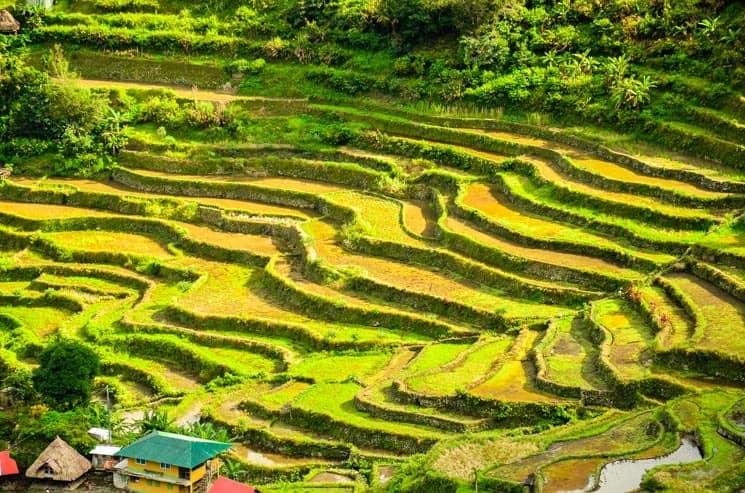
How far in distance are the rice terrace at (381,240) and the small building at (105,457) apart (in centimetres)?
49

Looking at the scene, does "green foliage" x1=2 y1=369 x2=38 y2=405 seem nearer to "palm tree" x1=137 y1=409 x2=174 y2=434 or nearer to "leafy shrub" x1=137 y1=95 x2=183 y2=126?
"palm tree" x1=137 y1=409 x2=174 y2=434

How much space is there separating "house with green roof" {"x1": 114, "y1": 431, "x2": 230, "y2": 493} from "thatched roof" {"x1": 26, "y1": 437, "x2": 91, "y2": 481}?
56.6 inches

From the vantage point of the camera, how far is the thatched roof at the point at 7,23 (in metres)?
61.1

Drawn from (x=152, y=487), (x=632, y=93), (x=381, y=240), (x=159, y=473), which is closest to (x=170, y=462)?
(x=159, y=473)

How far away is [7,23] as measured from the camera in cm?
6109

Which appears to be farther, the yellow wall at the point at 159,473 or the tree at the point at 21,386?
the tree at the point at 21,386

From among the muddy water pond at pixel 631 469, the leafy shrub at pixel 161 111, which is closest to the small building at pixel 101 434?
the muddy water pond at pixel 631 469

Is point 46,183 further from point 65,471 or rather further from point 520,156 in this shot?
point 65,471

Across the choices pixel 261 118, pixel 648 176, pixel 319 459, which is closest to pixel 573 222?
pixel 648 176

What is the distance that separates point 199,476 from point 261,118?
2425 centimetres

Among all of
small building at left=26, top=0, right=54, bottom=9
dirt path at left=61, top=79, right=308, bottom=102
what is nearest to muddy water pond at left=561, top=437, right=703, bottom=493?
dirt path at left=61, top=79, right=308, bottom=102

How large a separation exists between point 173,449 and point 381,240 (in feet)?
43.2

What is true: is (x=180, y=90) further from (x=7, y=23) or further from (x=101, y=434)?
(x=101, y=434)

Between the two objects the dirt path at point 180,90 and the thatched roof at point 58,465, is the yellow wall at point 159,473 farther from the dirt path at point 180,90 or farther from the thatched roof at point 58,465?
the dirt path at point 180,90
